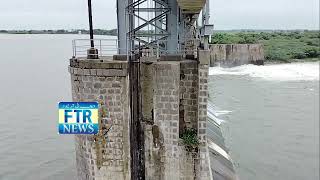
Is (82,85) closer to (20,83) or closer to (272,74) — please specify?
(20,83)

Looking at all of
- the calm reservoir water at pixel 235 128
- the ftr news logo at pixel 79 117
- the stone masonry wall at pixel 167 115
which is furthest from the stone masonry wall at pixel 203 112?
the calm reservoir water at pixel 235 128

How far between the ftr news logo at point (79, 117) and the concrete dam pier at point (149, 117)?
0.78 feet

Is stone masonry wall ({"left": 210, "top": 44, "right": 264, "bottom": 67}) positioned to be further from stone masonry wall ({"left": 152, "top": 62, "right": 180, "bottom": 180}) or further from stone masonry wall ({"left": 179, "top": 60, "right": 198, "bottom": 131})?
stone masonry wall ({"left": 152, "top": 62, "right": 180, "bottom": 180})

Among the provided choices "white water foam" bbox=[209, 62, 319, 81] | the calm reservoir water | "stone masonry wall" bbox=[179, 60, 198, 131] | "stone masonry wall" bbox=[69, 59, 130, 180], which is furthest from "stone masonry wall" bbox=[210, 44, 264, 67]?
"stone masonry wall" bbox=[69, 59, 130, 180]

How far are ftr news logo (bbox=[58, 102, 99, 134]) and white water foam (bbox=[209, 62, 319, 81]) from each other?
5844cm

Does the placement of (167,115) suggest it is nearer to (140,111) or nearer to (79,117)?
(140,111)

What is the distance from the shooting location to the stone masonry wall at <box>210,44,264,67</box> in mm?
80375

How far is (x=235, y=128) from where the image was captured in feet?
113

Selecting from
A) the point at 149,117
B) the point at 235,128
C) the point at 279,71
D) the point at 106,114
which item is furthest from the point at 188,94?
the point at 279,71

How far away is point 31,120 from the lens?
116 feet

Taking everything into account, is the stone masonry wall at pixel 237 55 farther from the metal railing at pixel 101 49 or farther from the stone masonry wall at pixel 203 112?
the stone masonry wall at pixel 203 112

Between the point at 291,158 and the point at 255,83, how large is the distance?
3651 cm

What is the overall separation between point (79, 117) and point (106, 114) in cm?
95

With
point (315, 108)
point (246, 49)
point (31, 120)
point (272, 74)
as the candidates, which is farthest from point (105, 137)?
point (246, 49)
